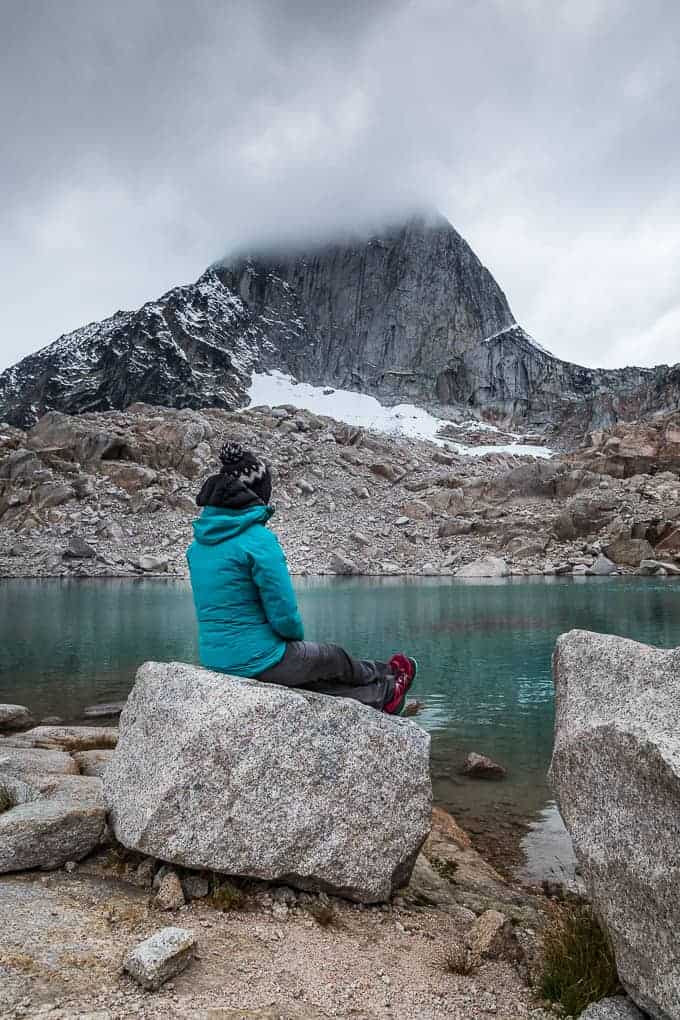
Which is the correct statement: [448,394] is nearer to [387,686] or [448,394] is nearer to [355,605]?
[355,605]

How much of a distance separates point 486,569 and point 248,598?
6420 centimetres

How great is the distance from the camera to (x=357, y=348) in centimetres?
19025

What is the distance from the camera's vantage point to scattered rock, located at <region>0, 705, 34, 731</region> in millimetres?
14078

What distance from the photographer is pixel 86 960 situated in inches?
141

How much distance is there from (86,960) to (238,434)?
103965mm

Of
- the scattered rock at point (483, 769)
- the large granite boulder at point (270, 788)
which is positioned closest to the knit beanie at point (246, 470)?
the large granite boulder at point (270, 788)

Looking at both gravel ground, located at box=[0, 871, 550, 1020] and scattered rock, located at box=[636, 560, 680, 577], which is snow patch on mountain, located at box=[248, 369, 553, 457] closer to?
scattered rock, located at box=[636, 560, 680, 577]

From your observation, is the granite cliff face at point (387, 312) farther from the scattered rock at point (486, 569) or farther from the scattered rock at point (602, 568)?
the scattered rock at point (602, 568)

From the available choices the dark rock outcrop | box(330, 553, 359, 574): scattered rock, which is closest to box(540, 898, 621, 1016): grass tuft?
box(330, 553, 359, 574): scattered rock

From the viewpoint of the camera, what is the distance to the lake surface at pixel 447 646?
35.8ft

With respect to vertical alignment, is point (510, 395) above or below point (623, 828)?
above

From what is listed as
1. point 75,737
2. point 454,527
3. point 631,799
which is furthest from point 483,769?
point 454,527

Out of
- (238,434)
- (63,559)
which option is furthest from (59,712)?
(238,434)

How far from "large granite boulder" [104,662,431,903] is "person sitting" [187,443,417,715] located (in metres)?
0.26
